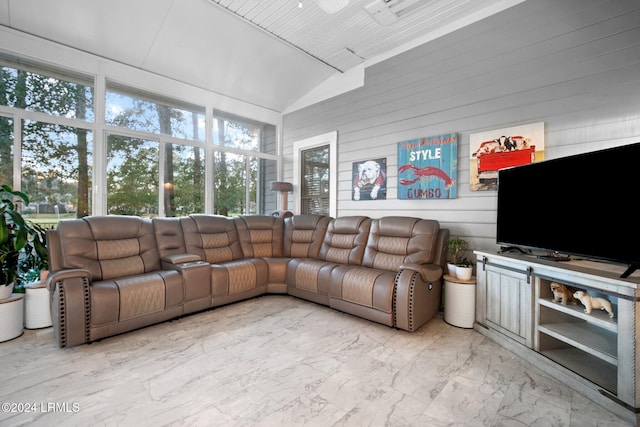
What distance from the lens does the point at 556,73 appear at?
259cm

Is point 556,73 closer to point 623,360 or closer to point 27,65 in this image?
point 623,360

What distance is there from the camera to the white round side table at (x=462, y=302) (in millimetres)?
2795

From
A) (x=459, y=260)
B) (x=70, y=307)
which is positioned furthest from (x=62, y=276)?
(x=459, y=260)

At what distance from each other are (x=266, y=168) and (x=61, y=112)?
123 inches

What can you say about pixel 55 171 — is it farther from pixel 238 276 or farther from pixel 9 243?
pixel 238 276

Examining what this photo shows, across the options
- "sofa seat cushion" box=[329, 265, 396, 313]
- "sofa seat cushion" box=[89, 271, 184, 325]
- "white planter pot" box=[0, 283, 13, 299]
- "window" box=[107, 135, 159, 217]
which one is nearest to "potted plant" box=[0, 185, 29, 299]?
"white planter pot" box=[0, 283, 13, 299]

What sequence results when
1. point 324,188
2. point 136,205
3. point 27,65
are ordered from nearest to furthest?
point 27,65 < point 136,205 < point 324,188

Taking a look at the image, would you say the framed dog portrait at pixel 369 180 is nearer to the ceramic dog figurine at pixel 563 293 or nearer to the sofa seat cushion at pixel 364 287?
the sofa seat cushion at pixel 364 287

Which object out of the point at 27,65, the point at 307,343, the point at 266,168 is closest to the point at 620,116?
the point at 307,343

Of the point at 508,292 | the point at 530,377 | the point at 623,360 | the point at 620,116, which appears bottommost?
the point at 530,377

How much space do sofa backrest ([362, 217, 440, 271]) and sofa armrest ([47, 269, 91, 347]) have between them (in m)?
2.84

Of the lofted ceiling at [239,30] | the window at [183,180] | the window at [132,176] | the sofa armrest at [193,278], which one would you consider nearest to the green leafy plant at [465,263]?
the lofted ceiling at [239,30]

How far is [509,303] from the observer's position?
237 cm

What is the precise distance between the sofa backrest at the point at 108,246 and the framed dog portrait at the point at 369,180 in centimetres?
293
